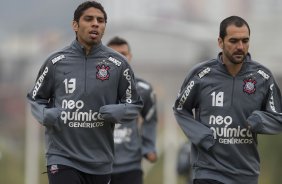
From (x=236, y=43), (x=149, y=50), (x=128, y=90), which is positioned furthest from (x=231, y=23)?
(x=149, y=50)

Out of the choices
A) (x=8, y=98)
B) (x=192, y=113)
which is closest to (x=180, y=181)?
(x=8, y=98)

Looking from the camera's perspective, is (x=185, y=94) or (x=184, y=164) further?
(x=184, y=164)

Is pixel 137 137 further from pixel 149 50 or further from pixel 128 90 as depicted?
pixel 149 50

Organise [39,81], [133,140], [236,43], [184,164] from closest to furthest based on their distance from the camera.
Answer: [236,43], [39,81], [133,140], [184,164]

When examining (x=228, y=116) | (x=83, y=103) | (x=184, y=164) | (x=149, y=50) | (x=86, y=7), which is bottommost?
(x=184, y=164)

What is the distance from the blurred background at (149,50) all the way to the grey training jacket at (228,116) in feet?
32.7

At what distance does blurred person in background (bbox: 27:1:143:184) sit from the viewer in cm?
993

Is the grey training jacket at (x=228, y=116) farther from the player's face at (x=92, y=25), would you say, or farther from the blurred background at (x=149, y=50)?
the blurred background at (x=149, y=50)

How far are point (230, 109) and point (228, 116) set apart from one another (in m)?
0.07

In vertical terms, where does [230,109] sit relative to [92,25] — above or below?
below

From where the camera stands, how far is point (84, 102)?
9953 mm

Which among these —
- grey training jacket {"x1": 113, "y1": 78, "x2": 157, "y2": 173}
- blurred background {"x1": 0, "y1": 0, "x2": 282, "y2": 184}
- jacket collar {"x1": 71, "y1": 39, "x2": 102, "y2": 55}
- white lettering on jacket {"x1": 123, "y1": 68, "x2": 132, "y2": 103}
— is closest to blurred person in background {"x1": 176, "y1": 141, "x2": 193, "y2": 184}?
grey training jacket {"x1": 113, "y1": 78, "x2": 157, "y2": 173}

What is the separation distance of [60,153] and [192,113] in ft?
4.35

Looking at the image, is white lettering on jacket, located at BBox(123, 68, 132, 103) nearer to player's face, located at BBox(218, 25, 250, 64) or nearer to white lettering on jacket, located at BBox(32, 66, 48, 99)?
white lettering on jacket, located at BBox(32, 66, 48, 99)
